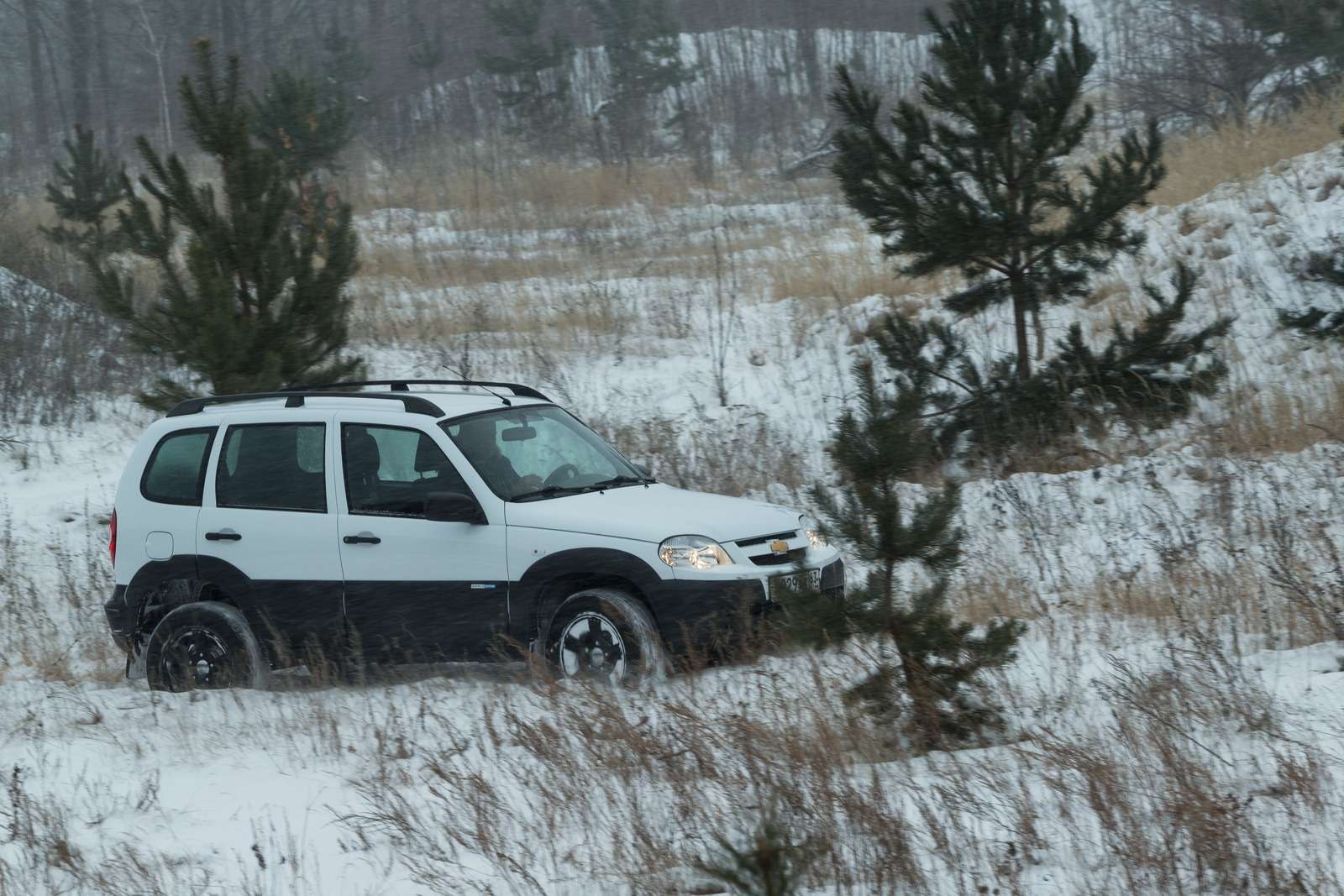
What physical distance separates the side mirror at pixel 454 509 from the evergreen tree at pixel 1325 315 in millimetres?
9090

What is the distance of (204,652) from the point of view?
6.96 metres

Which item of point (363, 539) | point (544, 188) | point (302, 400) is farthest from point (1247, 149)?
point (544, 188)

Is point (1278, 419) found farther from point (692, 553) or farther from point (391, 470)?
point (391, 470)

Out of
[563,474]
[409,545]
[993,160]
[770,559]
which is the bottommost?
[770,559]

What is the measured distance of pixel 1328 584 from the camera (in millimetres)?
6301

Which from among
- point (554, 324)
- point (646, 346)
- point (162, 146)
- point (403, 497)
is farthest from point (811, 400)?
point (162, 146)

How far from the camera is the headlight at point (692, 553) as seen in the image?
20.9ft

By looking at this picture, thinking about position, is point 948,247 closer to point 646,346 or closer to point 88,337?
point 646,346

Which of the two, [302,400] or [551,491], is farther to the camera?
[302,400]

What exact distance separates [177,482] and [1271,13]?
57.8ft

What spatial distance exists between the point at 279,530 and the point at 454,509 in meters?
Result: 1.20

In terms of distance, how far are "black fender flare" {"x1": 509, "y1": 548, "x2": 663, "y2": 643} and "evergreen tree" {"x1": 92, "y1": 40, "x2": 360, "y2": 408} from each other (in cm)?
442

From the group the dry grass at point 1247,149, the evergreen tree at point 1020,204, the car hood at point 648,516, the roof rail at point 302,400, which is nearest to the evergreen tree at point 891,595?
the car hood at point 648,516

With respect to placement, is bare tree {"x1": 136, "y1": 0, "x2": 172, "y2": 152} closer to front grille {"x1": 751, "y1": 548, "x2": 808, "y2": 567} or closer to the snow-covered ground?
the snow-covered ground
